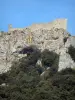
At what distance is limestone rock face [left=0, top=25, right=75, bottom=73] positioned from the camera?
197 feet

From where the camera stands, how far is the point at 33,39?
62.3 m

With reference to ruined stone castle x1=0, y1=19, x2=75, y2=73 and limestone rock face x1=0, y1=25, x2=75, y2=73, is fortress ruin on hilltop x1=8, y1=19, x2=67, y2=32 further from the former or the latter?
limestone rock face x1=0, y1=25, x2=75, y2=73

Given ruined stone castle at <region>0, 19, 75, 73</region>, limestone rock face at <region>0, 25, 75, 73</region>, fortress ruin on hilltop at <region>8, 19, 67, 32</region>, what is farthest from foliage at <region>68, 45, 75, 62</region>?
fortress ruin on hilltop at <region>8, 19, 67, 32</region>

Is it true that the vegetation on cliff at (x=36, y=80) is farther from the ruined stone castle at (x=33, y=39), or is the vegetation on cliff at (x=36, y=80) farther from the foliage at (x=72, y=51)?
the foliage at (x=72, y=51)

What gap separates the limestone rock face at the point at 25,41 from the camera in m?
59.9

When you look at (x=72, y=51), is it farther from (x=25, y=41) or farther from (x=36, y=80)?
(x=25, y=41)

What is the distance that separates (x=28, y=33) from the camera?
6316cm

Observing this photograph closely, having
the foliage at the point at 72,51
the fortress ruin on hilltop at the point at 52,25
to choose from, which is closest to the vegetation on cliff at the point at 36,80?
the foliage at the point at 72,51

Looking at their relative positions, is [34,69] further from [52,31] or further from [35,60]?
[52,31]

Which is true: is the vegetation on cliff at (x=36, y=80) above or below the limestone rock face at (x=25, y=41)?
below

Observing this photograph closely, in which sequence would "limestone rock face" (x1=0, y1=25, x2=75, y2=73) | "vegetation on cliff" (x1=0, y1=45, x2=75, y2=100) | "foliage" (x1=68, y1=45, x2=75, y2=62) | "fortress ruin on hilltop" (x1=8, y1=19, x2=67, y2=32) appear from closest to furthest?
1. "vegetation on cliff" (x1=0, y1=45, x2=75, y2=100)
2. "foliage" (x1=68, y1=45, x2=75, y2=62)
3. "limestone rock face" (x1=0, y1=25, x2=75, y2=73)
4. "fortress ruin on hilltop" (x1=8, y1=19, x2=67, y2=32)

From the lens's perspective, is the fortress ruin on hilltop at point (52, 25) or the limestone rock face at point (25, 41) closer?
the limestone rock face at point (25, 41)

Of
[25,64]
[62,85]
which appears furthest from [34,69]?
[62,85]

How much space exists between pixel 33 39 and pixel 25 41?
3.46 ft
